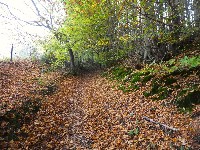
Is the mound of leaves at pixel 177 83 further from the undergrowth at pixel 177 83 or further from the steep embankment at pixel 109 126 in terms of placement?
the steep embankment at pixel 109 126

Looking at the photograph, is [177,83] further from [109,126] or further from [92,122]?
[92,122]

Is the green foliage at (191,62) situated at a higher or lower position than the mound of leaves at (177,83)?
higher

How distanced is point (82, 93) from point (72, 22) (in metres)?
7.94

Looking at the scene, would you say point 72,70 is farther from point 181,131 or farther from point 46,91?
point 181,131

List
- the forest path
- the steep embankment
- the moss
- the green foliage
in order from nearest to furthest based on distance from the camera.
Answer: the steep embankment → the forest path → the moss → the green foliage

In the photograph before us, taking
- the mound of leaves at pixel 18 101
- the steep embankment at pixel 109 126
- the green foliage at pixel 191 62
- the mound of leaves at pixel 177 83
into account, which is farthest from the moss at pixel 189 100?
the mound of leaves at pixel 18 101

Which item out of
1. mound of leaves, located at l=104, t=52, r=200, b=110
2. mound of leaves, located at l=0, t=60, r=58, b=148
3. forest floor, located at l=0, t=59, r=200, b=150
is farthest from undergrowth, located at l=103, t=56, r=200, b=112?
mound of leaves, located at l=0, t=60, r=58, b=148

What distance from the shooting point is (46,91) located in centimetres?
1378

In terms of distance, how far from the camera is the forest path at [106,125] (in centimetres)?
723

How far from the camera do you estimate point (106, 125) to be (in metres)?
8.98

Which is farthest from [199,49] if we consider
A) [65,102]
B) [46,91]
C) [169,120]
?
[46,91]

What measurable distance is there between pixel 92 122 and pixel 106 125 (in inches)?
29.5

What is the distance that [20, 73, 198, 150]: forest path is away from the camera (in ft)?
23.7

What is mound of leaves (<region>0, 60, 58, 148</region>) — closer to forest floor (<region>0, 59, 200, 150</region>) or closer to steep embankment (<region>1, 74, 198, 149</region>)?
forest floor (<region>0, 59, 200, 150</region>)
